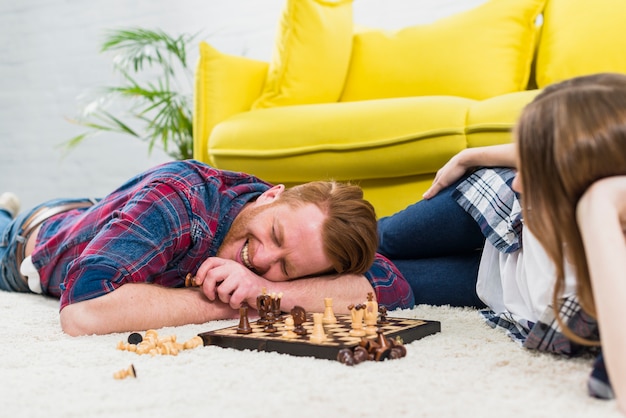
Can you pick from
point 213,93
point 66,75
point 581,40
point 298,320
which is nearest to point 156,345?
point 298,320

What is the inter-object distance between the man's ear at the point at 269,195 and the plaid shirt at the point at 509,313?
453mm

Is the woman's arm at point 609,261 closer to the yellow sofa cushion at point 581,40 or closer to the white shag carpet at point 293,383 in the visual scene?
the white shag carpet at point 293,383

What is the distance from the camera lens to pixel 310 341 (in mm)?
1205

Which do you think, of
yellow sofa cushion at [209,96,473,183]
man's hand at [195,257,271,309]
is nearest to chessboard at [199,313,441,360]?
man's hand at [195,257,271,309]

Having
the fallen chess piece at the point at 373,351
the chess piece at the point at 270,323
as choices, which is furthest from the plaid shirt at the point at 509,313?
the chess piece at the point at 270,323

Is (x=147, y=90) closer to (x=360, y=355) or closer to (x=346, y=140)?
(x=346, y=140)

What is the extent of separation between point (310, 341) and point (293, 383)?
0.20m

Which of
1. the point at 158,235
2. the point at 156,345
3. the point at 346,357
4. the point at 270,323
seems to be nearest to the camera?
the point at 346,357

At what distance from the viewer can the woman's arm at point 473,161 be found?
163 cm

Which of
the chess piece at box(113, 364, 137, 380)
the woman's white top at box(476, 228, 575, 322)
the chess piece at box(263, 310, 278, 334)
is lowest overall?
the chess piece at box(263, 310, 278, 334)

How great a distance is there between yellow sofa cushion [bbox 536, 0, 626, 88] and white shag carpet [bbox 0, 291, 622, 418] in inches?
57.6

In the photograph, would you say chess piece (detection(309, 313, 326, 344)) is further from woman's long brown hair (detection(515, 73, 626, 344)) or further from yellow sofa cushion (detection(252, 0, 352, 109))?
yellow sofa cushion (detection(252, 0, 352, 109))

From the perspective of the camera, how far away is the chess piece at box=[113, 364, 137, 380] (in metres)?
1.07

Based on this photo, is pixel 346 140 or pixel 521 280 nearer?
pixel 521 280
